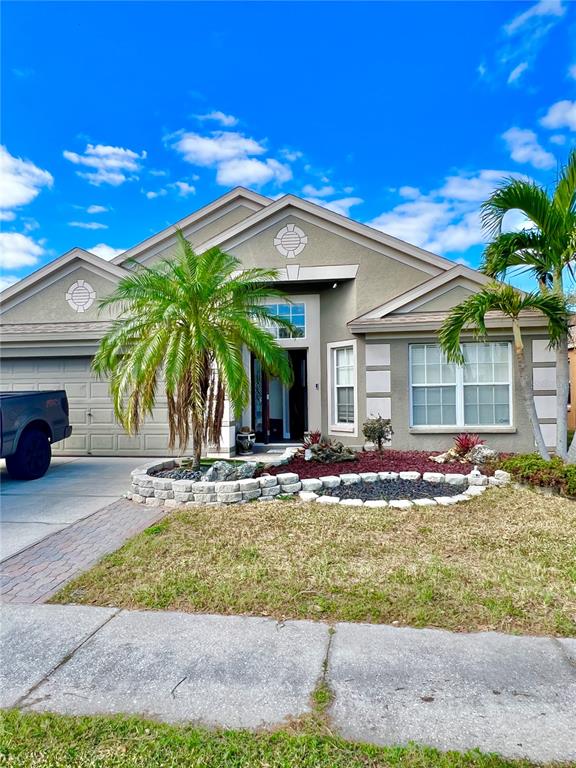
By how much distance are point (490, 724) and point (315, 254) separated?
32.2 ft

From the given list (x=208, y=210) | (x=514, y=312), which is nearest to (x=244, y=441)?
(x=514, y=312)

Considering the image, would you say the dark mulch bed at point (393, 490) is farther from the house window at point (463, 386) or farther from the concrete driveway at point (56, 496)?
the concrete driveway at point (56, 496)

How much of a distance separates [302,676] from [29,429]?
8.03m

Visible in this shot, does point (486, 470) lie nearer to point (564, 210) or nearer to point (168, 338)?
point (564, 210)

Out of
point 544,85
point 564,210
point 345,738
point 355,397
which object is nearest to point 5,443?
point 355,397

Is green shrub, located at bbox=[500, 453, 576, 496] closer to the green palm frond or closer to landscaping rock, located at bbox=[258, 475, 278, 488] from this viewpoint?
the green palm frond

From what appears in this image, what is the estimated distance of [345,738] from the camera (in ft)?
7.75

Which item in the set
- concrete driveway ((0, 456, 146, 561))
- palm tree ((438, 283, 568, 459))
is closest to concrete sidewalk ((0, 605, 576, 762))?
concrete driveway ((0, 456, 146, 561))

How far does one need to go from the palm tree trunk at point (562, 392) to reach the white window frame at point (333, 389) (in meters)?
3.96

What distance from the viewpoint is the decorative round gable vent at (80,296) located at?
12016 mm

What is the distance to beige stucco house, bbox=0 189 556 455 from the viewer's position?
9.86 metres

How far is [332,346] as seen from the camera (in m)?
11.1

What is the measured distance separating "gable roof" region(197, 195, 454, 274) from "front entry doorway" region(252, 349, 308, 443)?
10.2 ft

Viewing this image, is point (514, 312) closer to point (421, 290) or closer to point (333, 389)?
point (421, 290)
